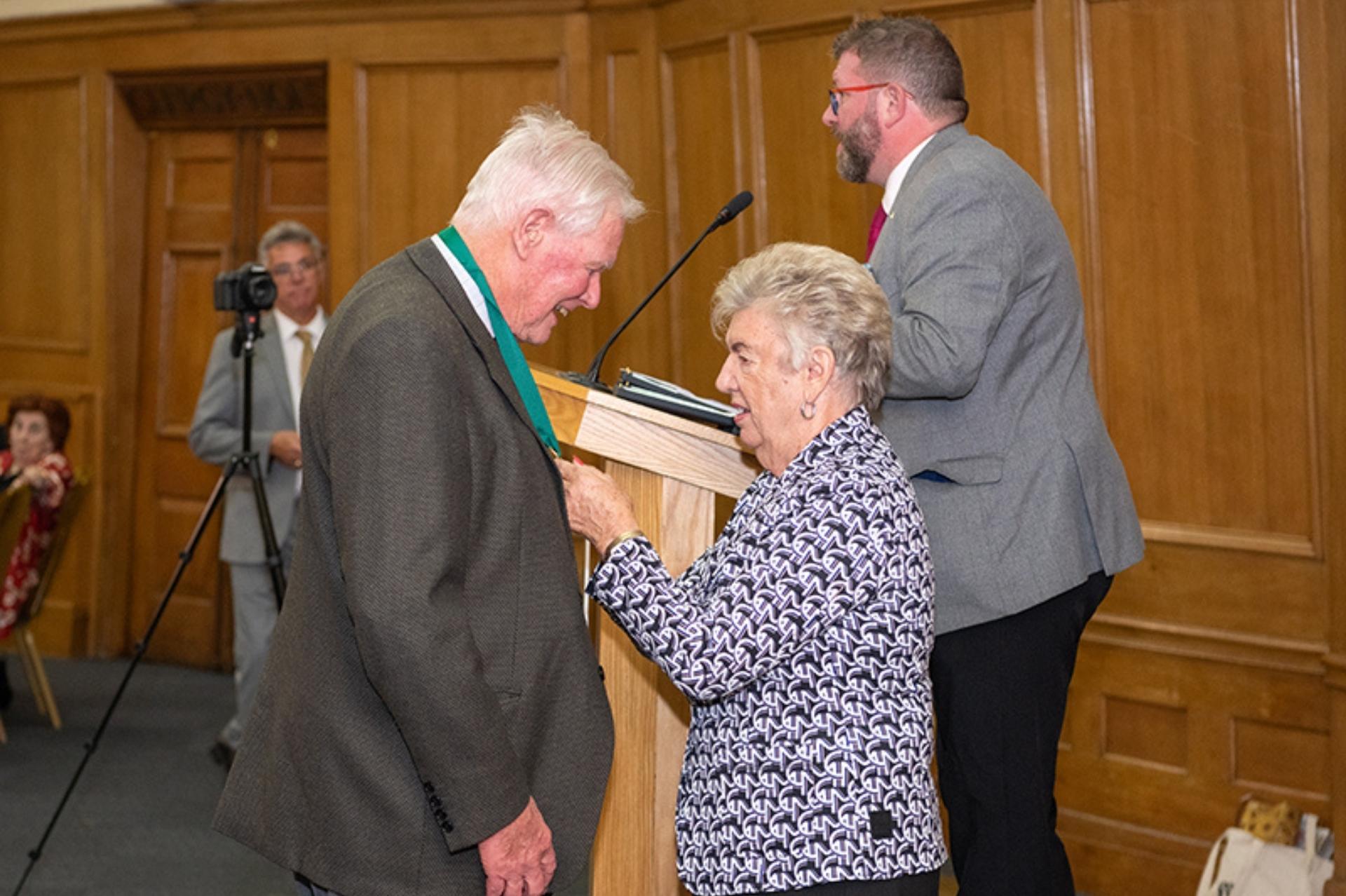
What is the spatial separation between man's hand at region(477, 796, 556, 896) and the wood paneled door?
4814 millimetres

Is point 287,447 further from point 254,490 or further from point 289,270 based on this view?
point 289,270

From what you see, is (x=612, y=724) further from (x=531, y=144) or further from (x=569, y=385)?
(x=531, y=144)

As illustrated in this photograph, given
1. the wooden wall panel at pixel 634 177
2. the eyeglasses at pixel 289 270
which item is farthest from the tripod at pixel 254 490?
the wooden wall panel at pixel 634 177

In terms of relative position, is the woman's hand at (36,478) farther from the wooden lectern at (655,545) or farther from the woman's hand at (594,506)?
the woman's hand at (594,506)

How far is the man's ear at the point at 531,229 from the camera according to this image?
1.77 meters

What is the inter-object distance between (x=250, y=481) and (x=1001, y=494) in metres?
2.93

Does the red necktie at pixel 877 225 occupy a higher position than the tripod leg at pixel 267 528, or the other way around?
the red necktie at pixel 877 225

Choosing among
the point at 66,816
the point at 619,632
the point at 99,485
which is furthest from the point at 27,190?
the point at 619,632

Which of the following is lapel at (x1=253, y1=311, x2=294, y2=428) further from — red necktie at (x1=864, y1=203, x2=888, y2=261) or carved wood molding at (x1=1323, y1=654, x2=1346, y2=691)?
carved wood molding at (x1=1323, y1=654, x2=1346, y2=691)

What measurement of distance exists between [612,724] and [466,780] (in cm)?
26

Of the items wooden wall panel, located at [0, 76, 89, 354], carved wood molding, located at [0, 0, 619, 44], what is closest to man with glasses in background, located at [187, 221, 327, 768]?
carved wood molding, located at [0, 0, 619, 44]

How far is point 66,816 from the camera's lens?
4.32 metres

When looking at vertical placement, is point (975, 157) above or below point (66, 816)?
above

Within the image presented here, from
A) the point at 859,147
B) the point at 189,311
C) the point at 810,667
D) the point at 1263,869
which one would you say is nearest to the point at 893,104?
the point at 859,147
